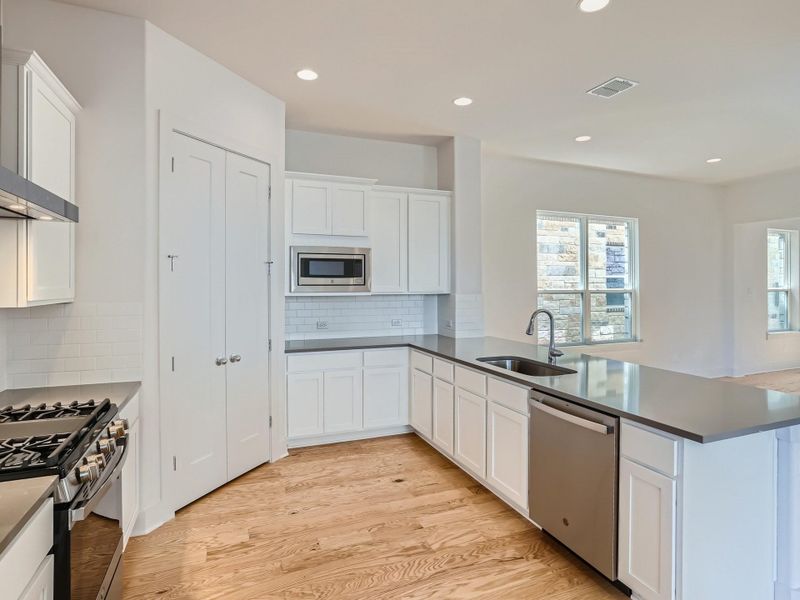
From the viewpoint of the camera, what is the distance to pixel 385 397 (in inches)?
154

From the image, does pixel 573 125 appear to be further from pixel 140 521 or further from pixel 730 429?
pixel 140 521

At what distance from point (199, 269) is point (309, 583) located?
6.29ft

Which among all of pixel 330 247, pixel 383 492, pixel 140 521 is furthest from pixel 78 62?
pixel 383 492

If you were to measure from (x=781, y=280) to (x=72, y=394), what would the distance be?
9303mm

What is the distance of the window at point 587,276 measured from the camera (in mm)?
5402

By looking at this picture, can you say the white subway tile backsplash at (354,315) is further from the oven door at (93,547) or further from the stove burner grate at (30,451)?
the stove burner grate at (30,451)

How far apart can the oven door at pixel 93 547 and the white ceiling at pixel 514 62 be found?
2.37 metres

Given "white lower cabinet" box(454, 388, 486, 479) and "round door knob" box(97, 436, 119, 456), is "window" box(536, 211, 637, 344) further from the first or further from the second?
"round door knob" box(97, 436, 119, 456)

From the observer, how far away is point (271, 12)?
7.70 ft

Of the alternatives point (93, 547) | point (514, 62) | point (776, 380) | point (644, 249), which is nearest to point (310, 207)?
point (514, 62)

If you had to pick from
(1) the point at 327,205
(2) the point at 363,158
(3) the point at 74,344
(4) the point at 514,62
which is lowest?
(3) the point at 74,344

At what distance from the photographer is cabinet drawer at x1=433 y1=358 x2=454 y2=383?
10.8 ft

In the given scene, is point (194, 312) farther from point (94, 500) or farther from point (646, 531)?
point (646, 531)

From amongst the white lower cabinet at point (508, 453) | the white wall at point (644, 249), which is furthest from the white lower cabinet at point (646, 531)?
the white wall at point (644, 249)
